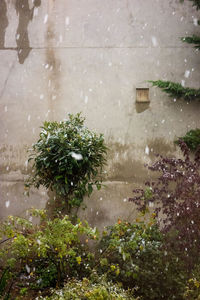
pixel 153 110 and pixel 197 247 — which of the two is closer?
pixel 197 247

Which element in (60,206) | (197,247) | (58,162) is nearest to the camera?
(197,247)

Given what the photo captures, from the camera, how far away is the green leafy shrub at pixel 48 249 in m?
3.54

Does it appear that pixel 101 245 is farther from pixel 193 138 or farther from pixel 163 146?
pixel 193 138

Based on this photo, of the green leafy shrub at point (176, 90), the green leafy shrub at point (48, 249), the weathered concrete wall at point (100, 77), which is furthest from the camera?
the weathered concrete wall at point (100, 77)

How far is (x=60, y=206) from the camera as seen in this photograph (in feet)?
18.8

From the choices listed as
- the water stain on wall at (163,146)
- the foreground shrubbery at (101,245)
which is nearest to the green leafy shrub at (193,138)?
the water stain on wall at (163,146)

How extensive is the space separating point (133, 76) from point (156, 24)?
1147 millimetres

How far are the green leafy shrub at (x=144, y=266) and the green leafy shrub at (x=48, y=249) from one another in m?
0.39

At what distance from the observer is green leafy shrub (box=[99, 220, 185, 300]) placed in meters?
3.93

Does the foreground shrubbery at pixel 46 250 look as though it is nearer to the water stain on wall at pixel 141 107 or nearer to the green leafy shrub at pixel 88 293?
the green leafy shrub at pixel 88 293

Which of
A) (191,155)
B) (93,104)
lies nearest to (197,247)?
(191,155)

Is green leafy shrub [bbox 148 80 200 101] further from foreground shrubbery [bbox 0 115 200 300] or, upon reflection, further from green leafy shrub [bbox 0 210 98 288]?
green leafy shrub [bbox 0 210 98 288]

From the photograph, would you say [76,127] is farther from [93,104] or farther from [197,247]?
[197,247]

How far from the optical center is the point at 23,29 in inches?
233
